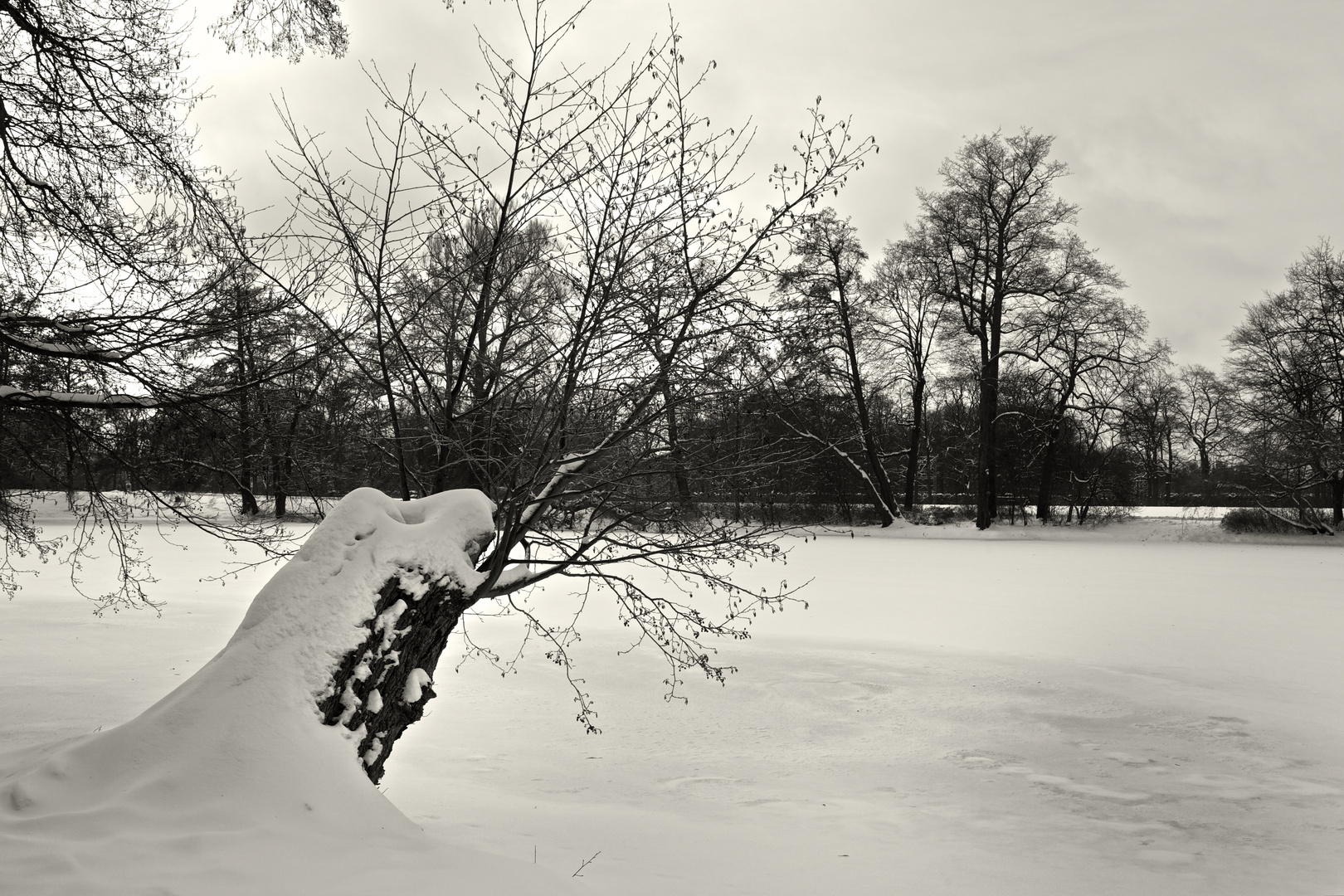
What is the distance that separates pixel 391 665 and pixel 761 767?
3.61m

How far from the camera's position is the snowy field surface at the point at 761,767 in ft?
10.4

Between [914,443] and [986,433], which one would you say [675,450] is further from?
[914,443]

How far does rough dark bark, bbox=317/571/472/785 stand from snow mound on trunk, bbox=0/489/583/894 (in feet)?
0.26

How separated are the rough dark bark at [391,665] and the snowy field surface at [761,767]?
0.29 meters

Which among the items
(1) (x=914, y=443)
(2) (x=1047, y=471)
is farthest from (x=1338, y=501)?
(1) (x=914, y=443)

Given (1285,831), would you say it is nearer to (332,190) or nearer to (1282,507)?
(332,190)

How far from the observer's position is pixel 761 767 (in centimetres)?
698

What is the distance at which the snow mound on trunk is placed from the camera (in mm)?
2834

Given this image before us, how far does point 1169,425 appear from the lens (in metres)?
46.3

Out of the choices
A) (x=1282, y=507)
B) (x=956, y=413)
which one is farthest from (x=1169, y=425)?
(x=1282, y=507)

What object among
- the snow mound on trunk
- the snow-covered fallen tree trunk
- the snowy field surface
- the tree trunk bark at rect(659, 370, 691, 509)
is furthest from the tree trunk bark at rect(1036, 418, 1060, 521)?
the snow mound on trunk

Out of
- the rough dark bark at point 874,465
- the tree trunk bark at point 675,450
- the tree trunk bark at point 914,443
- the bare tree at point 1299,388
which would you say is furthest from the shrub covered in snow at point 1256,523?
the tree trunk bark at point 675,450

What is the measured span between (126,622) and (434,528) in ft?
32.4

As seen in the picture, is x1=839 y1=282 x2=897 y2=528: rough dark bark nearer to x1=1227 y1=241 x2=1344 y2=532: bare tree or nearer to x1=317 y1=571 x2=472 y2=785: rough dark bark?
x1=1227 y1=241 x2=1344 y2=532: bare tree
